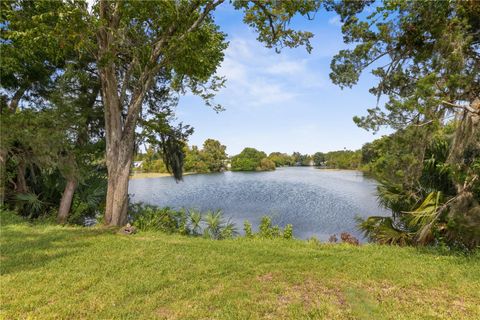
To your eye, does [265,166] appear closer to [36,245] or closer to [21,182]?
[21,182]

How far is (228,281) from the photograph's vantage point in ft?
13.6

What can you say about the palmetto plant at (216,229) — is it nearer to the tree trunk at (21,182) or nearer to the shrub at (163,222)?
the shrub at (163,222)

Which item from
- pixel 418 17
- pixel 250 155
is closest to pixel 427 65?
pixel 418 17

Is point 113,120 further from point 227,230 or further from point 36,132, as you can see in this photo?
point 227,230

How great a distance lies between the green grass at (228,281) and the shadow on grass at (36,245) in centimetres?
3

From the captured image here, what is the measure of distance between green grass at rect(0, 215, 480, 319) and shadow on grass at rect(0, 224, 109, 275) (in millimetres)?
29

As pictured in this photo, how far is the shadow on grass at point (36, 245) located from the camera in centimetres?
480

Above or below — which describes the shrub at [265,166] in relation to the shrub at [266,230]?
above

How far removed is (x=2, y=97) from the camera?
9797 mm

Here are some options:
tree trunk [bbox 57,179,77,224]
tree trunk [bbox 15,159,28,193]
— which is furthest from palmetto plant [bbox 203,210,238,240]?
tree trunk [bbox 15,159,28,193]

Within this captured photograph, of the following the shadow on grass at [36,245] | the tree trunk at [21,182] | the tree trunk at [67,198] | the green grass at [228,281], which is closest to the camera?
the green grass at [228,281]

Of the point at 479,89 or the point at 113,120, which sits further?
the point at 113,120

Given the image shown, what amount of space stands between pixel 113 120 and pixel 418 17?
25.8 feet

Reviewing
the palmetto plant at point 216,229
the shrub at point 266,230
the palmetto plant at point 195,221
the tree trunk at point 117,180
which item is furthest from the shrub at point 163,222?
the shrub at point 266,230
